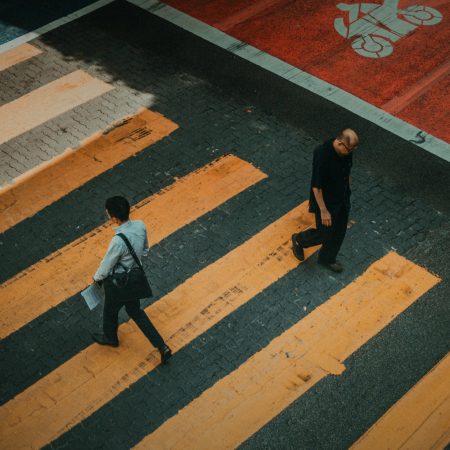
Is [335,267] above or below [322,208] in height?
below

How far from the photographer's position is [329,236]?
24.6ft

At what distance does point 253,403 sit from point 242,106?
4879 mm

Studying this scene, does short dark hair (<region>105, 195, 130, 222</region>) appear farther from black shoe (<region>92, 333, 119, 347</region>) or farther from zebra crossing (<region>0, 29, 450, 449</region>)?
zebra crossing (<region>0, 29, 450, 449</region>)

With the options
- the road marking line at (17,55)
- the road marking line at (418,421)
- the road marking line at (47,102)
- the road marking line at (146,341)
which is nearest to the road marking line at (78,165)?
the road marking line at (47,102)

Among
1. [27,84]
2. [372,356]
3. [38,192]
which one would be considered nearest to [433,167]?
[372,356]

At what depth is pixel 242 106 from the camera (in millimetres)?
10156

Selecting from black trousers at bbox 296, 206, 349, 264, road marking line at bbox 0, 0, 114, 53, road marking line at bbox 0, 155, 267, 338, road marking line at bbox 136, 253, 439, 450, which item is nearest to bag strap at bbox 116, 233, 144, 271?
road marking line at bbox 136, 253, 439, 450

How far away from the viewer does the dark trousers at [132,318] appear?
21.7 ft

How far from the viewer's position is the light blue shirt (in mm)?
6168

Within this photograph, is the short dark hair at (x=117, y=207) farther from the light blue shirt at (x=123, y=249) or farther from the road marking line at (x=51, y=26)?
the road marking line at (x=51, y=26)

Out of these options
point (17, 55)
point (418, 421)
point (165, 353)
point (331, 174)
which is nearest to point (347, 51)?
point (331, 174)

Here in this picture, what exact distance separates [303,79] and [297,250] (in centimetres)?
374

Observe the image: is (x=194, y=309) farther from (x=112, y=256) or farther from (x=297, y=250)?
(x=112, y=256)

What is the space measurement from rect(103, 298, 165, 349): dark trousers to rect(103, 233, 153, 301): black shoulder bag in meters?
0.10
